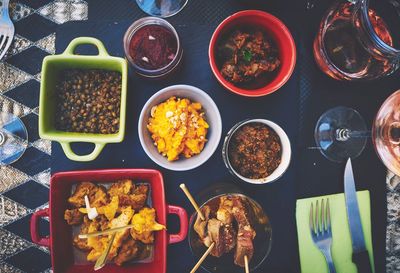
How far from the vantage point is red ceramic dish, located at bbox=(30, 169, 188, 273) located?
96 cm

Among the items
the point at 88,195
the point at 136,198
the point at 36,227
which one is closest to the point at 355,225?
the point at 136,198

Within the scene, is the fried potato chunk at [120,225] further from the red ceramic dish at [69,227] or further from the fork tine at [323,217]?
the fork tine at [323,217]

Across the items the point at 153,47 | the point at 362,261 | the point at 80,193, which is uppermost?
the point at 153,47

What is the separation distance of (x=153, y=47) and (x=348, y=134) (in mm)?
568

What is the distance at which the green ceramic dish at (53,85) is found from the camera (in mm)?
935

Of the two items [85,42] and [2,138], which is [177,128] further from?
[2,138]

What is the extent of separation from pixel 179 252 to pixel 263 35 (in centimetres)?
60

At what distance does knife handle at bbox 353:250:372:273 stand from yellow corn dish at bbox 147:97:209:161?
1.74 feet

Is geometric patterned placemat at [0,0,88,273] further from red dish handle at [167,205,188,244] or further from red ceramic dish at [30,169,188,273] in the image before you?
red dish handle at [167,205,188,244]

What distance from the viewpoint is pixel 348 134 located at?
1.09 m

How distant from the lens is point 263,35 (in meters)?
1.00

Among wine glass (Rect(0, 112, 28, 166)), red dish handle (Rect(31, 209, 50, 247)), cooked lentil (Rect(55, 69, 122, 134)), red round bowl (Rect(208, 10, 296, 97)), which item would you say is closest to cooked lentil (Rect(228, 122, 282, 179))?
red round bowl (Rect(208, 10, 296, 97))

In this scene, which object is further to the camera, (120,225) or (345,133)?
(345,133)

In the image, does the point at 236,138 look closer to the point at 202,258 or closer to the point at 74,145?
the point at 202,258
